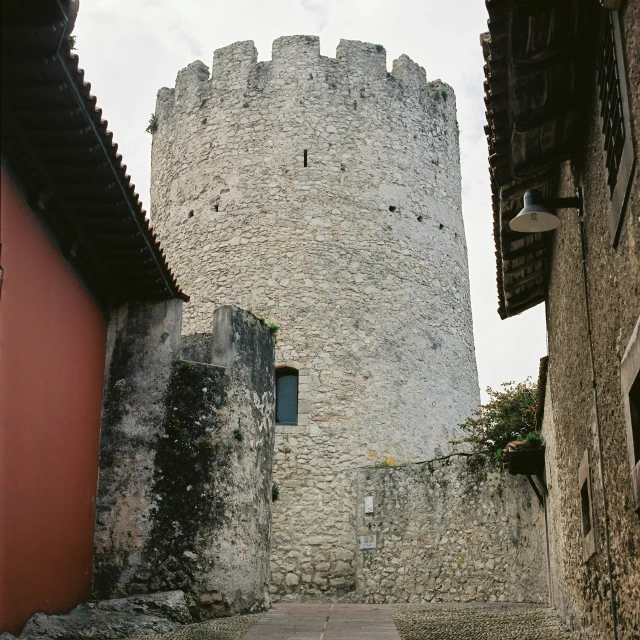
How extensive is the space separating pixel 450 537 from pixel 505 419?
259 centimetres

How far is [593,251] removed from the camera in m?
5.90

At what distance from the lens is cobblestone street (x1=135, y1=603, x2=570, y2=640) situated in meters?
7.80

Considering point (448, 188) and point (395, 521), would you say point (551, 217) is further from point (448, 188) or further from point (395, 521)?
point (448, 188)

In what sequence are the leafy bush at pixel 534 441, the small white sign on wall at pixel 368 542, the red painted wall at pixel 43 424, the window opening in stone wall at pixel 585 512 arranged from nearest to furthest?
the red painted wall at pixel 43 424 → the window opening in stone wall at pixel 585 512 → the leafy bush at pixel 534 441 → the small white sign on wall at pixel 368 542

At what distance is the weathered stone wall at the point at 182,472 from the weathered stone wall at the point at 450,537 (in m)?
4.79

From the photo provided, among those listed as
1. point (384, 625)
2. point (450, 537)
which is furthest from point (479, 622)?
point (450, 537)

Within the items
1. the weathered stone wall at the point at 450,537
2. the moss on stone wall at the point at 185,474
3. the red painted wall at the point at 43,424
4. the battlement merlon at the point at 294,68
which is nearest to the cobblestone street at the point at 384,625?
the moss on stone wall at the point at 185,474

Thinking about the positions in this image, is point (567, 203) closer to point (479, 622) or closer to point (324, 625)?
point (324, 625)

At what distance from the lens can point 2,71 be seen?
546 cm

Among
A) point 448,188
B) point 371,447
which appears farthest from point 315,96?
point 371,447

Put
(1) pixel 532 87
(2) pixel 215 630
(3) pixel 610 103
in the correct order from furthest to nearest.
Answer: (2) pixel 215 630
(1) pixel 532 87
(3) pixel 610 103

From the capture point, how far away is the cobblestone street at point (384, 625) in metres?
7.80

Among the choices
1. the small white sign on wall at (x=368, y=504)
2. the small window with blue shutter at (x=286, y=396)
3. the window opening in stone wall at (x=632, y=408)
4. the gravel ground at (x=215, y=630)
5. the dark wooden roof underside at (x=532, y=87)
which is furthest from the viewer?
the small window with blue shutter at (x=286, y=396)

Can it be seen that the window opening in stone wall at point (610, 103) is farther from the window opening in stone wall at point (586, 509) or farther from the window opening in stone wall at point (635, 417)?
the window opening in stone wall at point (586, 509)
